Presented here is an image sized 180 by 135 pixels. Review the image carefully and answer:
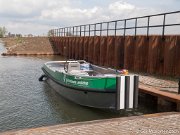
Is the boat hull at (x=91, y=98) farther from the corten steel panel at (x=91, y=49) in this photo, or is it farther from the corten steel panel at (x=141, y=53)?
the corten steel panel at (x=91, y=49)

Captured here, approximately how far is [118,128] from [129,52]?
1055cm

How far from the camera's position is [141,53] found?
51.7 ft

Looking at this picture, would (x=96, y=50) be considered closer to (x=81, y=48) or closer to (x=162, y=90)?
(x=81, y=48)

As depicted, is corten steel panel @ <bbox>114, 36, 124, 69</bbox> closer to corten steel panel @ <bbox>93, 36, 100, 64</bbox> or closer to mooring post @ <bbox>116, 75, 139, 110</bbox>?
corten steel panel @ <bbox>93, 36, 100, 64</bbox>

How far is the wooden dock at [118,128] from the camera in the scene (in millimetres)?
6529

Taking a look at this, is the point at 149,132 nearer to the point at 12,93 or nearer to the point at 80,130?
the point at 80,130

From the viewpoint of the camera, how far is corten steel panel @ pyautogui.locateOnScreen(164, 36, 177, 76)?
13.2 m

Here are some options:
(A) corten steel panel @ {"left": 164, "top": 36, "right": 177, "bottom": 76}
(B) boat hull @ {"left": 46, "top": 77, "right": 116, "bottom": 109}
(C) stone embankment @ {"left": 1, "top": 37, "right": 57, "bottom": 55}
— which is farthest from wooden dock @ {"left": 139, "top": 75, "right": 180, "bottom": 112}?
(C) stone embankment @ {"left": 1, "top": 37, "right": 57, "bottom": 55}

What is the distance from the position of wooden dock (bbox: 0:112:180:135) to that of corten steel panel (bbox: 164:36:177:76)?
5928 millimetres

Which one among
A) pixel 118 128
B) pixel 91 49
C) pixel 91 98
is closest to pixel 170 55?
pixel 91 98

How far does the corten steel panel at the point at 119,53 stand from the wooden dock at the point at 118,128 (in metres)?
10.6

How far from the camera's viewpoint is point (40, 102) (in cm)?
1259

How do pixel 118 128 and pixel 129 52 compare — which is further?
pixel 129 52

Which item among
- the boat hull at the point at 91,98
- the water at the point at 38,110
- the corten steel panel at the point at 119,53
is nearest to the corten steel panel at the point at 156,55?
the corten steel panel at the point at 119,53
